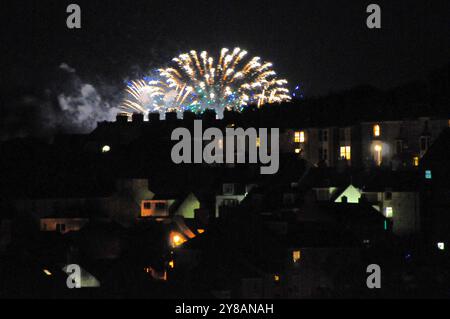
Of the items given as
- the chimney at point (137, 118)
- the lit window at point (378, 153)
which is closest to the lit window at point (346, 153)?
the lit window at point (378, 153)

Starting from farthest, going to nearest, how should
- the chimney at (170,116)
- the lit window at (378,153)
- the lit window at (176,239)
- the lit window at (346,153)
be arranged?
the chimney at (170,116) → the lit window at (346,153) → the lit window at (378,153) → the lit window at (176,239)

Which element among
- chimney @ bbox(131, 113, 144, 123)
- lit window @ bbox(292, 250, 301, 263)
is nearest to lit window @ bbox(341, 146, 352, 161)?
chimney @ bbox(131, 113, 144, 123)

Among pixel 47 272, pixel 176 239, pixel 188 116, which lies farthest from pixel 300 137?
pixel 47 272

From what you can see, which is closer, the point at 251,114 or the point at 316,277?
the point at 316,277

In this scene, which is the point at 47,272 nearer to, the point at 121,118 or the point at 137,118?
the point at 137,118

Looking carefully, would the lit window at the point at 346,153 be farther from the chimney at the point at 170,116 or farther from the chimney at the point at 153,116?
the chimney at the point at 153,116

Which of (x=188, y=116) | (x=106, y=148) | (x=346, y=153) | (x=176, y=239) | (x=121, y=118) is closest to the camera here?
(x=176, y=239)
